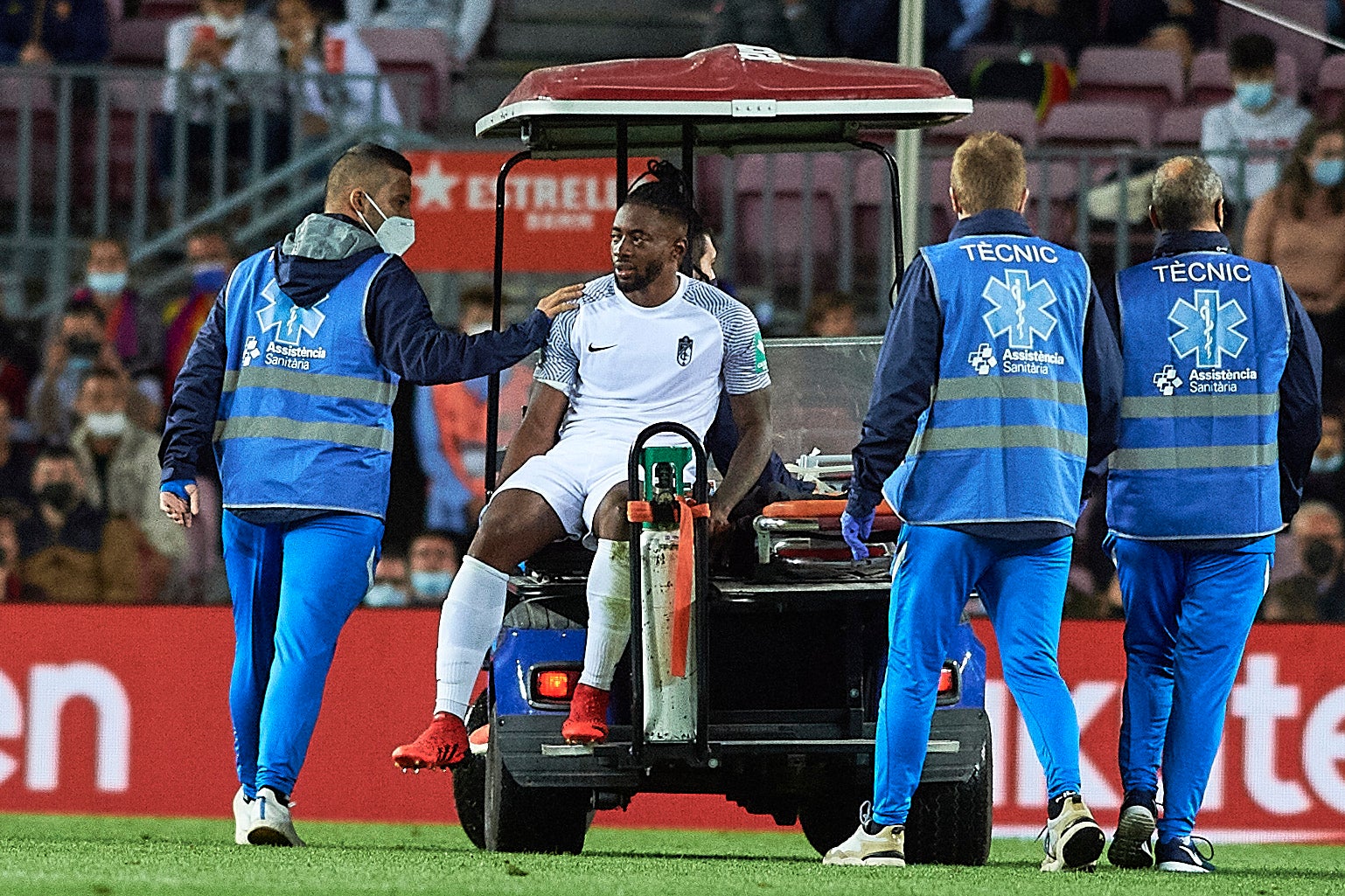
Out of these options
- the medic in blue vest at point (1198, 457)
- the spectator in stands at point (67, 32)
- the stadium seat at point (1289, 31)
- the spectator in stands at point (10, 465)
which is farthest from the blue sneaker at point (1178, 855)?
the spectator in stands at point (67, 32)

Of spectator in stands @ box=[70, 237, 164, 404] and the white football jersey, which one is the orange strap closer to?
the white football jersey

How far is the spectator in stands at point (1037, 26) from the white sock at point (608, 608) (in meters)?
9.44

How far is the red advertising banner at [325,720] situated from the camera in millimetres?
10602

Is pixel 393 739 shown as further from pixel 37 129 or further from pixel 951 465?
pixel 37 129

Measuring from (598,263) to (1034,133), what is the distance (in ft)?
10.2

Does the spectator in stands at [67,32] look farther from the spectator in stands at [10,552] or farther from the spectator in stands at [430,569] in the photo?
the spectator in stands at [430,569]

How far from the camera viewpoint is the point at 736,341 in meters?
7.64

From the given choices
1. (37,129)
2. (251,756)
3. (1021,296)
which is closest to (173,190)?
(37,129)

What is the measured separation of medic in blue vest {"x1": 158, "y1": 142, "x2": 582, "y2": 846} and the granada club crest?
0.36m

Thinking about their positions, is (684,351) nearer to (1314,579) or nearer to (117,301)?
(1314,579)

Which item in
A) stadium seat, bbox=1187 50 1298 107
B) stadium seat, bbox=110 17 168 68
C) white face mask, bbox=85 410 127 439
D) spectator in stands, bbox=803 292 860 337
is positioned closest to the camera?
spectator in stands, bbox=803 292 860 337

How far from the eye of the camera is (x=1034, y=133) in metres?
14.7

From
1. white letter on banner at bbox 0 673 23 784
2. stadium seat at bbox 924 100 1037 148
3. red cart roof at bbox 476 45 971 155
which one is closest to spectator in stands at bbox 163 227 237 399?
white letter on banner at bbox 0 673 23 784

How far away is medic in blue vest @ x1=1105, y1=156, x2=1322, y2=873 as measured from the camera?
24.0 ft
